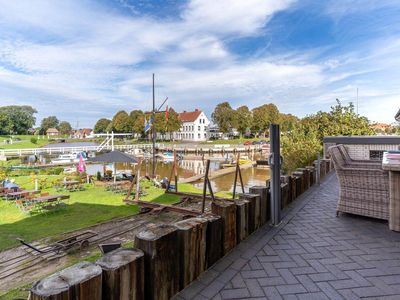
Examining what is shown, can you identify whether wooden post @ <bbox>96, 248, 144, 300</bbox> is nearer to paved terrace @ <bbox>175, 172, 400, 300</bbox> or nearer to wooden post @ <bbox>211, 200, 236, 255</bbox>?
paved terrace @ <bbox>175, 172, 400, 300</bbox>

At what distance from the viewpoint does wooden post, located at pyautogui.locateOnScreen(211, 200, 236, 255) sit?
2.72 metres

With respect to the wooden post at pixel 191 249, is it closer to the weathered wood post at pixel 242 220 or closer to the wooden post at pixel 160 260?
the wooden post at pixel 160 260

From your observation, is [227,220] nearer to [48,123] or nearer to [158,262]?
[158,262]

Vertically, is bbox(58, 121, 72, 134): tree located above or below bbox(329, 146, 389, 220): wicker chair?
above

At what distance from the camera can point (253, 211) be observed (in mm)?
3352

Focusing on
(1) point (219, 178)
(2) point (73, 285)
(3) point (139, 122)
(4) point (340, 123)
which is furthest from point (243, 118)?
(2) point (73, 285)

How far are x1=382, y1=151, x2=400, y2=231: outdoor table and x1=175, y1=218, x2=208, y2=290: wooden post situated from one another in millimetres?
2468

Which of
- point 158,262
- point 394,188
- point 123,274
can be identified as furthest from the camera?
point 394,188

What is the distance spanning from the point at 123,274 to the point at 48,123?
130 metres

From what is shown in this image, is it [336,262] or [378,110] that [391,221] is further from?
[378,110]

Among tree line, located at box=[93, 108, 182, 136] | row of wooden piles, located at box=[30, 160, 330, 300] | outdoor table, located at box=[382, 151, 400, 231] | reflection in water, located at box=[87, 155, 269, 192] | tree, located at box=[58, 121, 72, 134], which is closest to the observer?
row of wooden piles, located at box=[30, 160, 330, 300]

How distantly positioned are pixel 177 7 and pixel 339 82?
566 inches

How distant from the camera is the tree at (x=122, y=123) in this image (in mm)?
70500

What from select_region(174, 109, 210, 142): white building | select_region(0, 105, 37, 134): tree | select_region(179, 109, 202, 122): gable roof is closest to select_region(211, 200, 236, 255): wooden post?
select_region(174, 109, 210, 142): white building
